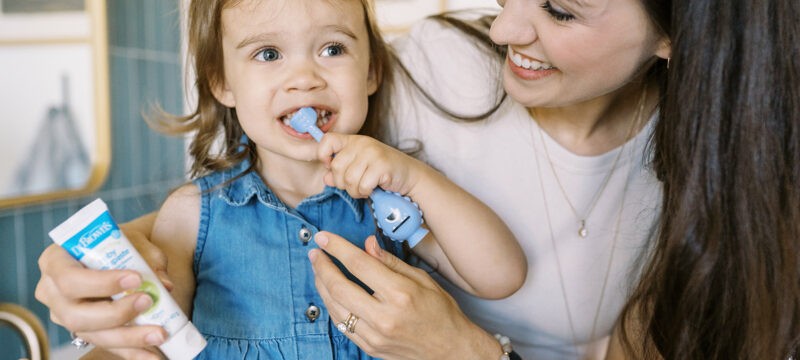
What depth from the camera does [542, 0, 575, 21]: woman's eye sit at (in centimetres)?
90

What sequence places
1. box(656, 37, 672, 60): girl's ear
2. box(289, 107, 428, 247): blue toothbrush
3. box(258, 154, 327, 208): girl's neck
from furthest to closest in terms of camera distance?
1. box(258, 154, 327, 208): girl's neck
2. box(656, 37, 672, 60): girl's ear
3. box(289, 107, 428, 247): blue toothbrush

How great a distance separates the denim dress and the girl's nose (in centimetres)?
32

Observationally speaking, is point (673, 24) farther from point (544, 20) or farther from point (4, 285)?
point (4, 285)

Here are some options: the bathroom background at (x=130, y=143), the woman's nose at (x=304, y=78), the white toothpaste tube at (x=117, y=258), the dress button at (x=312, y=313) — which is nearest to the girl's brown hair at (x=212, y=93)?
the woman's nose at (x=304, y=78)

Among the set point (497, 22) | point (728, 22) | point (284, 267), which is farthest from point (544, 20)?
point (284, 267)

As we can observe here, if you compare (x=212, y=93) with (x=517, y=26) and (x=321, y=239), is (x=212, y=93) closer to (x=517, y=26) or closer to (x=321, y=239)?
(x=321, y=239)

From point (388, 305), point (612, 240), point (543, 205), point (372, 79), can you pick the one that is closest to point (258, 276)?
point (388, 305)

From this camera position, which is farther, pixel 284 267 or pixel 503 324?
pixel 503 324

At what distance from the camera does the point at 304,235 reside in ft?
3.27

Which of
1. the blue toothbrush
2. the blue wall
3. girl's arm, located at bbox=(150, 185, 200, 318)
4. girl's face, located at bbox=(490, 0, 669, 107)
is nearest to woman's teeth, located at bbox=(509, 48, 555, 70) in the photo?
girl's face, located at bbox=(490, 0, 669, 107)

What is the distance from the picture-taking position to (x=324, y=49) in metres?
0.96

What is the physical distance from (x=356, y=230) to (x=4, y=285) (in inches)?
38.1

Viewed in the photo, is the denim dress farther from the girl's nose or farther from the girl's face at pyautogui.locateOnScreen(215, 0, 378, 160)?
the girl's nose

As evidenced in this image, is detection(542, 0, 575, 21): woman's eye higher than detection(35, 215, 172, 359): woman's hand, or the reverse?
detection(542, 0, 575, 21): woman's eye
